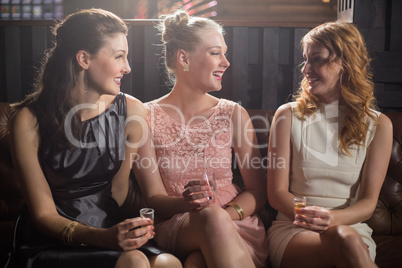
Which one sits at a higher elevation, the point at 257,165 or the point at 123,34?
the point at 123,34

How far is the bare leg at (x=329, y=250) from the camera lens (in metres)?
1.53

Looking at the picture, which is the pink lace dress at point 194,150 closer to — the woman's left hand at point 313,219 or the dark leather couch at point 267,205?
the dark leather couch at point 267,205

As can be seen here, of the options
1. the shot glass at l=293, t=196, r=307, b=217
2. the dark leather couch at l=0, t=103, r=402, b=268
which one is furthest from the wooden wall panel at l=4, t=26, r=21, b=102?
the shot glass at l=293, t=196, r=307, b=217

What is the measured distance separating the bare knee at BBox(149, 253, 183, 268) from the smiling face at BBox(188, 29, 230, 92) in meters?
0.91

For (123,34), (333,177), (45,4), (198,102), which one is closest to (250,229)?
(333,177)

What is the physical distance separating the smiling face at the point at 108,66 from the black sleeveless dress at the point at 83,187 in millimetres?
115

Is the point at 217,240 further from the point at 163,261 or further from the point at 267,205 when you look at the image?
the point at 267,205

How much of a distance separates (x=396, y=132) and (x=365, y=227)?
0.62 m

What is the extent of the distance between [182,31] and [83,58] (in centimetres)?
57

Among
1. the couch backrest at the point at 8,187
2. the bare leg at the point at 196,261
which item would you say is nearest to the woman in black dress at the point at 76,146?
the bare leg at the point at 196,261

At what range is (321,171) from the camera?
198cm

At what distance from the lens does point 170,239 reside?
1.84 metres

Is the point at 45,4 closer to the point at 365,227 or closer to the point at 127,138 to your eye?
the point at 127,138

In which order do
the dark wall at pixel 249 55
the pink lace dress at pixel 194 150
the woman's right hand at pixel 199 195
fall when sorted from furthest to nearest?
1. the dark wall at pixel 249 55
2. the pink lace dress at pixel 194 150
3. the woman's right hand at pixel 199 195
